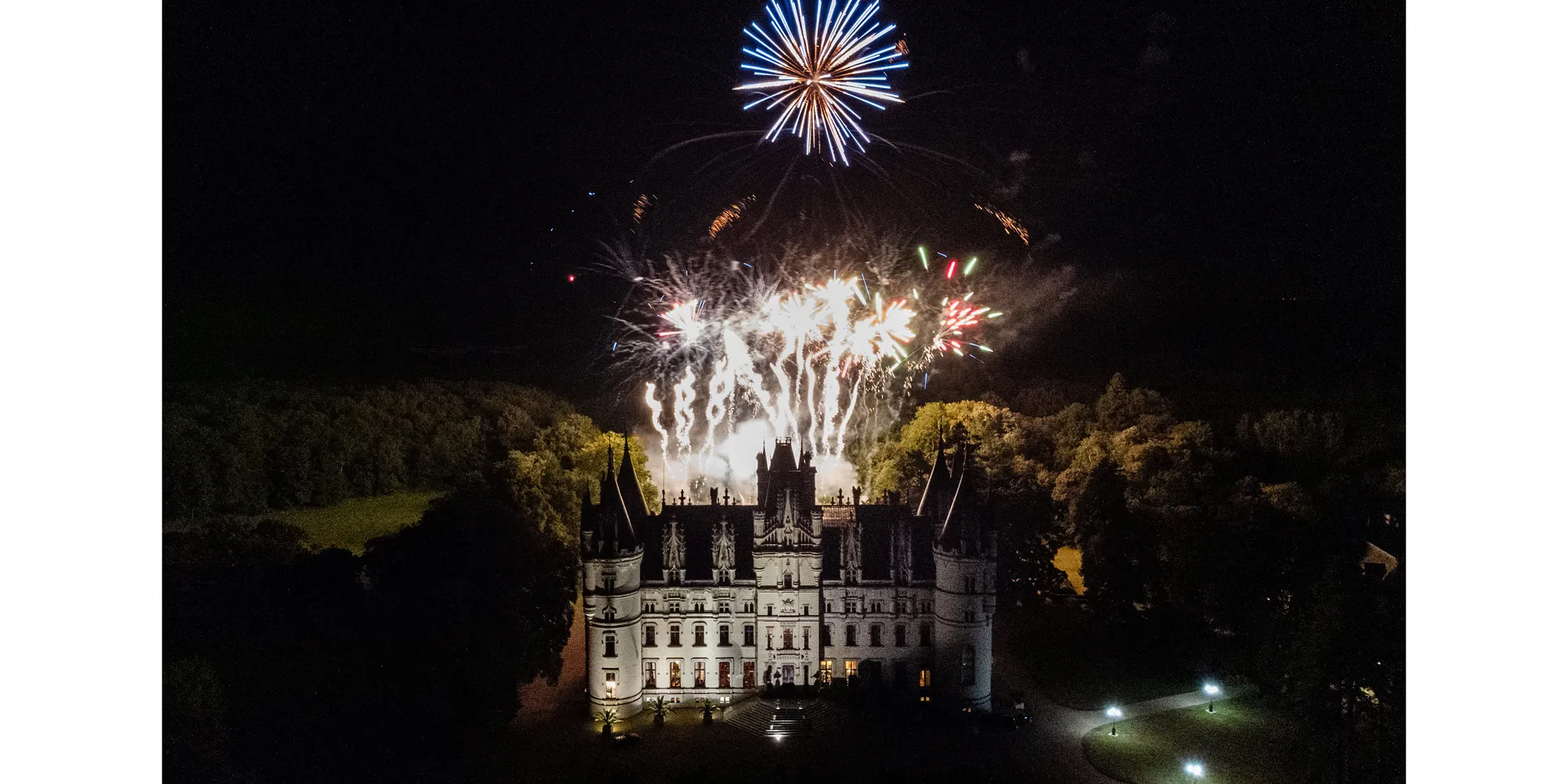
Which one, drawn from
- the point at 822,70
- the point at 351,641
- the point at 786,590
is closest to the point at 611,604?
the point at 786,590

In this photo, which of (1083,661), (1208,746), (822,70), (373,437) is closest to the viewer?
(822,70)

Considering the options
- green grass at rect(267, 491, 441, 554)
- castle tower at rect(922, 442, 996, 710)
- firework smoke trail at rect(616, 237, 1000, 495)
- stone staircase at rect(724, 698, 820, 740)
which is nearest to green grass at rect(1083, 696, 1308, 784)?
castle tower at rect(922, 442, 996, 710)

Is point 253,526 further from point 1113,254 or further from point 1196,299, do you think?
point 1196,299

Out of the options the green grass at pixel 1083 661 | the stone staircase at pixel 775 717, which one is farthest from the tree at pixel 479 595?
the green grass at pixel 1083 661

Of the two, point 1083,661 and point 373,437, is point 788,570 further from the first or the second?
point 373,437

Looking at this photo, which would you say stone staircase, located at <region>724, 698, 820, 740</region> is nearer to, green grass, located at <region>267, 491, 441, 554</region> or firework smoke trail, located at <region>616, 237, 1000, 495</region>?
firework smoke trail, located at <region>616, 237, 1000, 495</region>

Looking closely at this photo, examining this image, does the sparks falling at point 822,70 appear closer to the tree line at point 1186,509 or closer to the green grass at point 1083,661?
the tree line at point 1186,509

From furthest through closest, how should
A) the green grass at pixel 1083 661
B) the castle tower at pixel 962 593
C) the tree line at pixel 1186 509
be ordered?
the green grass at pixel 1083 661 → the tree line at pixel 1186 509 → the castle tower at pixel 962 593
